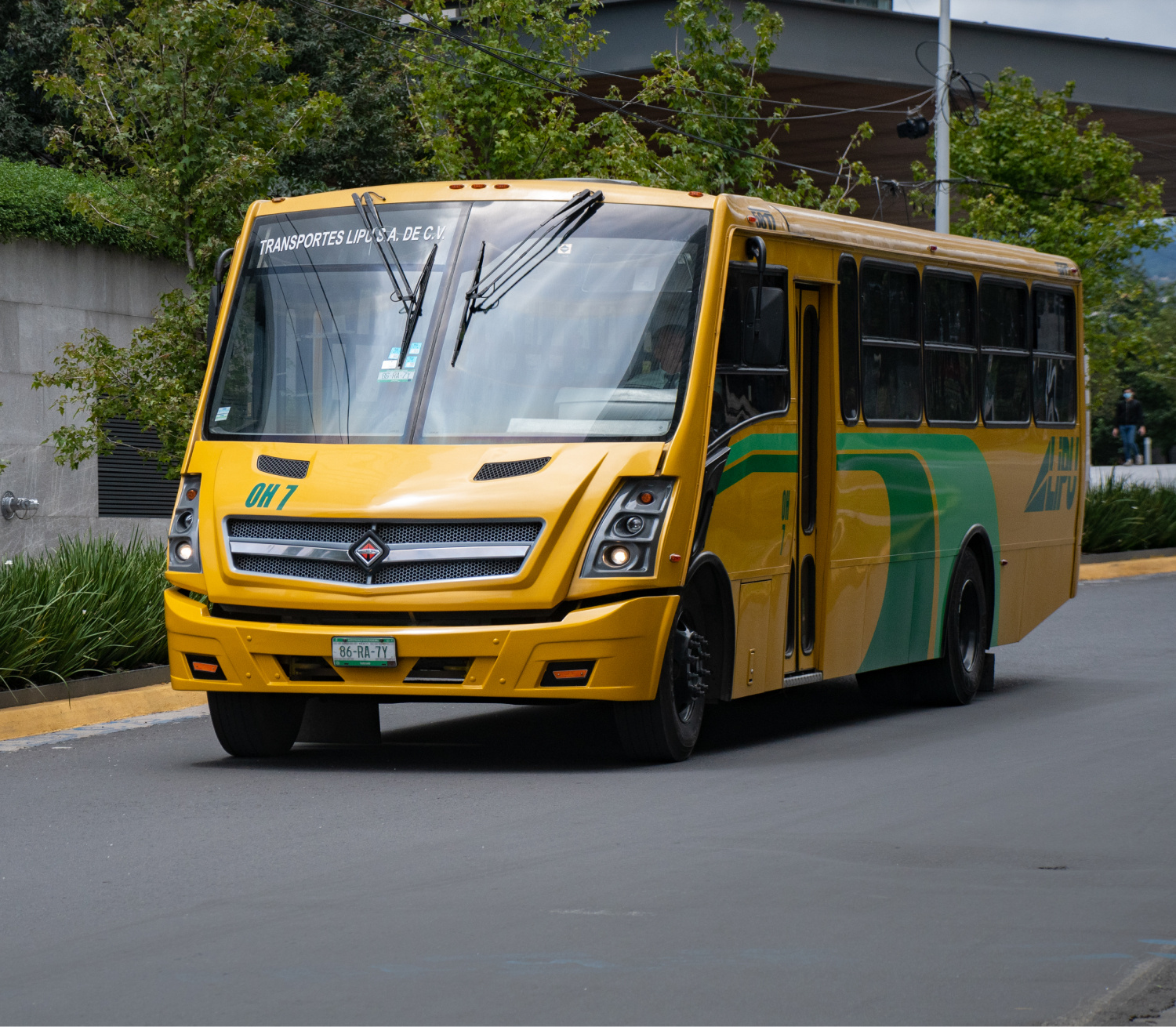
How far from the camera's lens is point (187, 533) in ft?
34.3

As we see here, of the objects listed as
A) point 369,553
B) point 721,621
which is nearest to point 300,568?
point 369,553

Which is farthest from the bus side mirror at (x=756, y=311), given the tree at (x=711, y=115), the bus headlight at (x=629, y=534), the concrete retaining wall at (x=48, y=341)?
the tree at (x=711, y=115)

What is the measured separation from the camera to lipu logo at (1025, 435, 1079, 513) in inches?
606

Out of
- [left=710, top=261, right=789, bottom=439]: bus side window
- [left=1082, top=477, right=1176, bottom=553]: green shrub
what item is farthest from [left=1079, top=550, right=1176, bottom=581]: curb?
[left=710, top=261, right=789, bottom=439]: bus side window

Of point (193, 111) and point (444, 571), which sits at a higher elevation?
point (193, 111)

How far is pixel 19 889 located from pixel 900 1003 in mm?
3347

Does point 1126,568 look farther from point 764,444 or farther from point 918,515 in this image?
point 764,444

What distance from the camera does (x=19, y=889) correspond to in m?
7.39

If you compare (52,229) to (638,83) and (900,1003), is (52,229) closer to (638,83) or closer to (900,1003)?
(638,83)

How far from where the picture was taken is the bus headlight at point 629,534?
384 inches

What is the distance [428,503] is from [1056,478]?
24.2 ft

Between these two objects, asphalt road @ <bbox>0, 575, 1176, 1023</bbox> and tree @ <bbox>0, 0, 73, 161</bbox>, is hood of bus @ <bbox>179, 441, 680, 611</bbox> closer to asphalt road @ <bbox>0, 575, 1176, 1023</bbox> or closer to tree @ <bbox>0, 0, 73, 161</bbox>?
asphalt road @ <bbox>0, 575, 1176, 1023</bbox>

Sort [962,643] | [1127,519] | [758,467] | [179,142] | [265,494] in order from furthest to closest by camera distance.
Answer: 1. [1127,519]
2. [179,142]
3. [962,643]
4. [758,467]
5. [265,494]

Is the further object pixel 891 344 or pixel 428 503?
pixel 891 344
